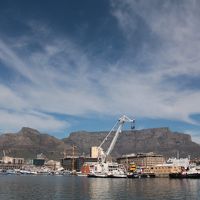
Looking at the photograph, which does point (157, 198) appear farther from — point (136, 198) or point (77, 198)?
point (77, 198)

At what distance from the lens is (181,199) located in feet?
273

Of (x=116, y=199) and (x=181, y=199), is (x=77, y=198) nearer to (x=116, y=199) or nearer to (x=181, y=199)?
(x=116, y=199)

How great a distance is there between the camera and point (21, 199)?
8200 centimetres

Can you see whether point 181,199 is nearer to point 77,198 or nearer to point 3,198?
point 77,198

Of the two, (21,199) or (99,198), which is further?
(99,198)

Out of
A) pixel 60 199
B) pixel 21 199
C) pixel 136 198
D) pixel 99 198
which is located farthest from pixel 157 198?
pixel 21 199

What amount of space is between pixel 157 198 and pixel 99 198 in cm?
1335

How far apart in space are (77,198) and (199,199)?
27.3 meters

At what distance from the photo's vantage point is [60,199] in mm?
82438

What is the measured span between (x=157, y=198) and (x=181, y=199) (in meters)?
5.30

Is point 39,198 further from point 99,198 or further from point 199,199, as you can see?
point 199,199

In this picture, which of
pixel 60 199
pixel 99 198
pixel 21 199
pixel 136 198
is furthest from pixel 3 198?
pixel 136 198

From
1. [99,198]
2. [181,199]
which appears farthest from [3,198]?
[181,199]

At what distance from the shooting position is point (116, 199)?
276 feet
